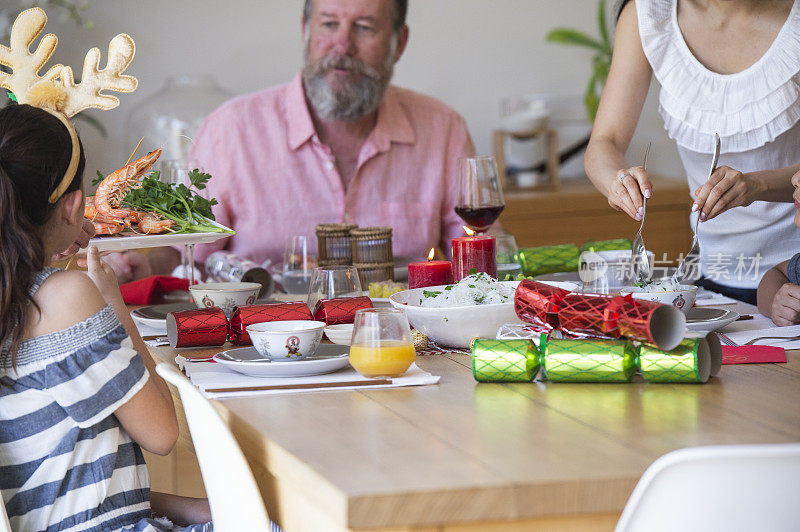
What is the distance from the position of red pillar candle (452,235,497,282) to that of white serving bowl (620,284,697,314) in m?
0.30

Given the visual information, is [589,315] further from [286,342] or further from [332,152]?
[332,152]

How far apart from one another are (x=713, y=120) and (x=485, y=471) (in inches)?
55.8

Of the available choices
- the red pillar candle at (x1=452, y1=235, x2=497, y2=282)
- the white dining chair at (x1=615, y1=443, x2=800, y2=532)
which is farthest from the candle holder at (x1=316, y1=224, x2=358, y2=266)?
the white dining chair at (x1=615, y1=443, x2=800, y2=532)

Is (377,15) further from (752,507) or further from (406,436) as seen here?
(752,507)

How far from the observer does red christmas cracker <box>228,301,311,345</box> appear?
1442 mm

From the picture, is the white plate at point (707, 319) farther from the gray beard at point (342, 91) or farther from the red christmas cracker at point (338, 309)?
the gray beard at point (342, 91)

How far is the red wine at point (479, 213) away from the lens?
6.14ft

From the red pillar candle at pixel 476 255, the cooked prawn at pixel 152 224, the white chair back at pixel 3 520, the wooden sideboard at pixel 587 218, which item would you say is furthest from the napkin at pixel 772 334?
the wooden sideboard at pixel 587 218

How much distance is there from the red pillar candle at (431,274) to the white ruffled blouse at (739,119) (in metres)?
0.65

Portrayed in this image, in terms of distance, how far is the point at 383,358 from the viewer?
120 centimetres

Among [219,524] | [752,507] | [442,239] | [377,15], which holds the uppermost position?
[377,15]

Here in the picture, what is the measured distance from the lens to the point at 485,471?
86cm

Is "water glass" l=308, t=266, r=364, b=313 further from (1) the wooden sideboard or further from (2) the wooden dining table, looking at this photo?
(1) the wooden sideboard

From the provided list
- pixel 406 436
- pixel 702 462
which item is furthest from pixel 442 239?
pixel 702 462
